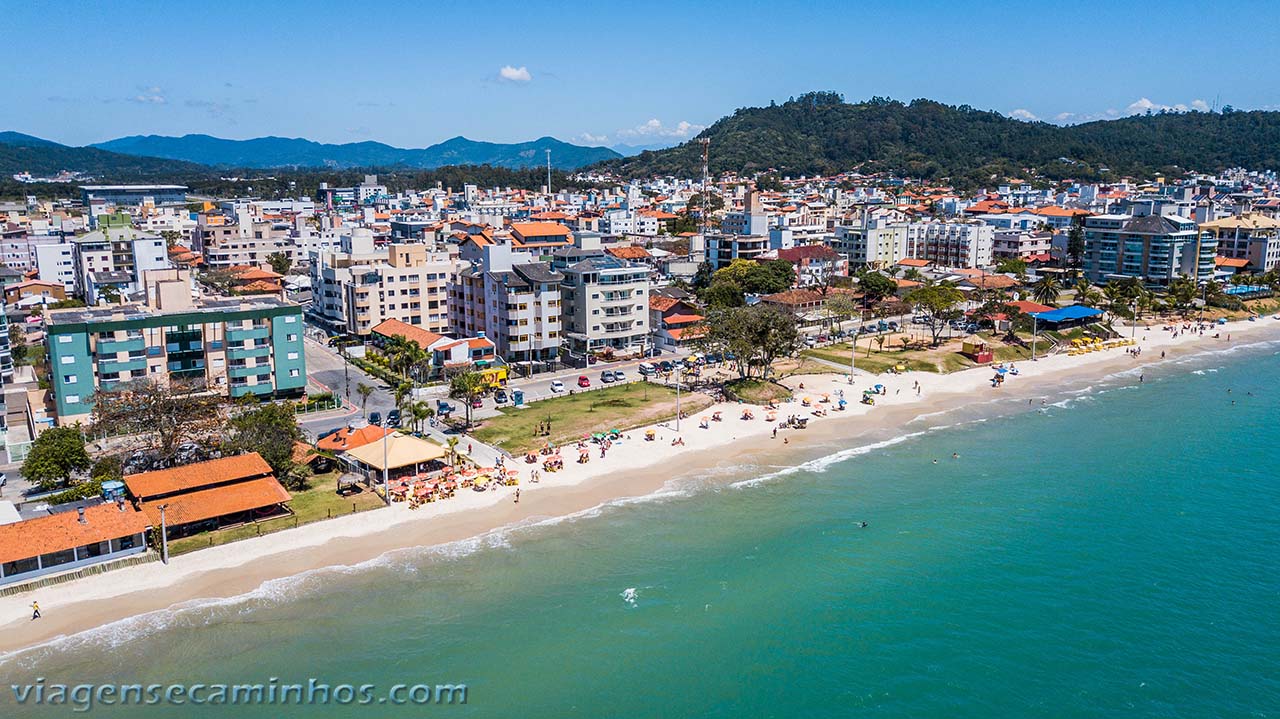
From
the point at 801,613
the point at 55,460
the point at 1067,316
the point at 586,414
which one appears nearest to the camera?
the point at 801,613

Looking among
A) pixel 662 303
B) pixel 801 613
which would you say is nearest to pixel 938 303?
pixel 662 303

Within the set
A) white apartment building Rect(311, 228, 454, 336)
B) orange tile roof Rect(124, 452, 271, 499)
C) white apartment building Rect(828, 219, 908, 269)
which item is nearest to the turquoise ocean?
orange tile roof Rect(124, 452, 271, 499)

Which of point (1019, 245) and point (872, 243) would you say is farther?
point (1019, 245)

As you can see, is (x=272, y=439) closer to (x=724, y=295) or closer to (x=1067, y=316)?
(x=724, y=295)

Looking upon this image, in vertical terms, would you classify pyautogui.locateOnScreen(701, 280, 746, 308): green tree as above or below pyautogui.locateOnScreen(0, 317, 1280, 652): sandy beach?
above

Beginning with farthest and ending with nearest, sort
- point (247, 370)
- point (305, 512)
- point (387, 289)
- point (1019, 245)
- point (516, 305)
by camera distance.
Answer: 1. point (1019, 245)
2. point (387, 289)
3. point (516, 305)
4. point (247, 370)
5. point (305, 512)

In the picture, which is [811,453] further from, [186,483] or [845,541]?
[186,483]

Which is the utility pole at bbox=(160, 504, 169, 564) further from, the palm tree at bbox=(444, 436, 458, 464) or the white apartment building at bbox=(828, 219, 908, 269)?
the white apartment building at bbox=(828, 219, 908, 269)

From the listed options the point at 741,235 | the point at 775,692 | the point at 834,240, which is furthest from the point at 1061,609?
the point at 834,240
